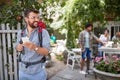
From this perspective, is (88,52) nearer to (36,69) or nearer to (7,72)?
(7,72)

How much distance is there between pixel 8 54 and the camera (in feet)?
17.4

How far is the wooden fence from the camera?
5.14 metres

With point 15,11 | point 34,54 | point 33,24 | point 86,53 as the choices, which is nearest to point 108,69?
point 86,53

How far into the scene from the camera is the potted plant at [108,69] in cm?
515

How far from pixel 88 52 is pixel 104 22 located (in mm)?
3836

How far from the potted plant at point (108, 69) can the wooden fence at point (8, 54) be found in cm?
207

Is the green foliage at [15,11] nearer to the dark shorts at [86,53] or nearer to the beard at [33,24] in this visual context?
the beard at [33,24]

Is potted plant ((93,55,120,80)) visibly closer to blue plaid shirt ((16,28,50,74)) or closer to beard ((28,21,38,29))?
blue plaid shirt ((16,28,50,74))

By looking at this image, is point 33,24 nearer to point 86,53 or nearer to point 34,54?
point 34,54

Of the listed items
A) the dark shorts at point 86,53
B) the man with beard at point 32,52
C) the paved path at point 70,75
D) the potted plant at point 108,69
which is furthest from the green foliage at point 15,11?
the dark shorts at point 86,53

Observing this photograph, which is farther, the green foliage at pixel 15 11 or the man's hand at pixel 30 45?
the green foliage at pixel 15 11

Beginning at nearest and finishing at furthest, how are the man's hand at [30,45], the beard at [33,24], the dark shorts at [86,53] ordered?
the man's hand at [30,45]
the beard at [33,24]
the dark shorts at [86,53]

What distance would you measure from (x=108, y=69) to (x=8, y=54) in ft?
8.09

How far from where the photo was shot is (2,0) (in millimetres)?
7238
